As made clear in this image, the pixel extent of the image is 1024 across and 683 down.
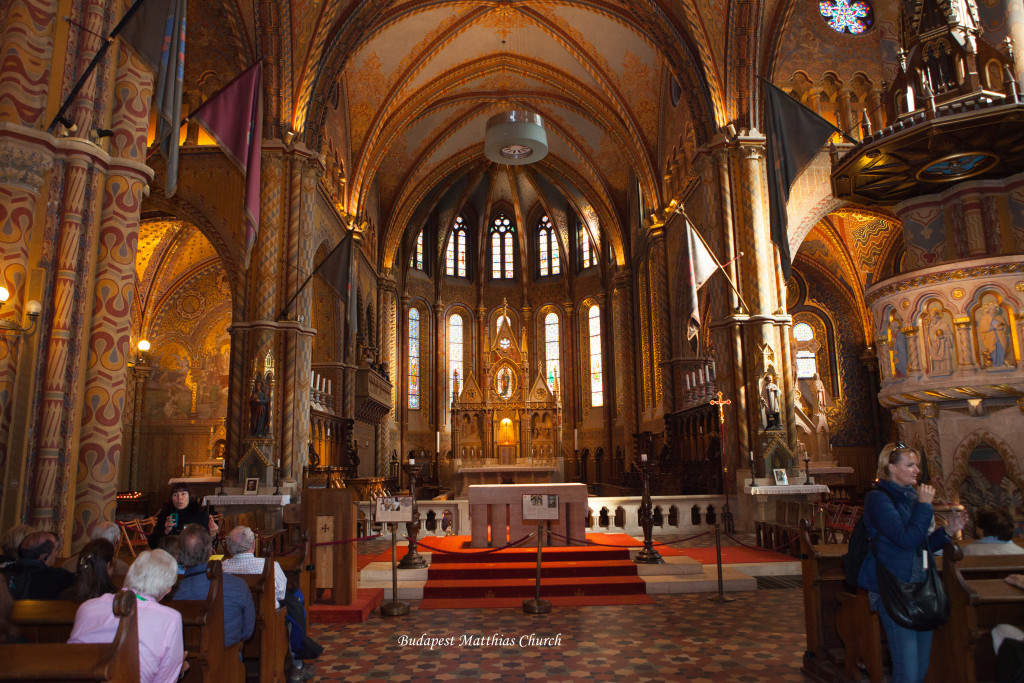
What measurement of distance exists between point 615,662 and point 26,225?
21.4 feet

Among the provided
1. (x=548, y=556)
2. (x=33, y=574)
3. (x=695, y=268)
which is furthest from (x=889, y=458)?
(x=695, y=268)

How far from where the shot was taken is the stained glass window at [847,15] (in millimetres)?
17500

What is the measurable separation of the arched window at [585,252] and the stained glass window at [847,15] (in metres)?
14.7

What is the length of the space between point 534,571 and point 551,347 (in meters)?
22.9

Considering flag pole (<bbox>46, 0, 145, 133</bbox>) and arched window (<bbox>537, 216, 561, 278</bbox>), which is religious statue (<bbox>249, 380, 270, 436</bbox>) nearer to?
flag pole (<bbox>46, 0, 145, 133</bbox>)

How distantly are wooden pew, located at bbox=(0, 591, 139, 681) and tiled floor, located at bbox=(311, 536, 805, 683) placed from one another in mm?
2938

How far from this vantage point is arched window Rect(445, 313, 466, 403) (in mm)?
31703

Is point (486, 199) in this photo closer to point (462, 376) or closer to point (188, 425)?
point (462, 376)

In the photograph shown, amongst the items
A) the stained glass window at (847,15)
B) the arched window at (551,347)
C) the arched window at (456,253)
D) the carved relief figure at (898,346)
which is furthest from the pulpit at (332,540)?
the arched window at (456,253)

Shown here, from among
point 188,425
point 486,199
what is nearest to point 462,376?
point 486,199

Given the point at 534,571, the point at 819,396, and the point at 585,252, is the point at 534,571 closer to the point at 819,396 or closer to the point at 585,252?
the point at 819,396

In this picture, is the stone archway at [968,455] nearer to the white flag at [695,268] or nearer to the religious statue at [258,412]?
the white flag at [695,268]

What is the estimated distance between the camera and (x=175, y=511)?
23.4 feet

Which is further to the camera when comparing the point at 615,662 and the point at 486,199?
the point at 486,199
